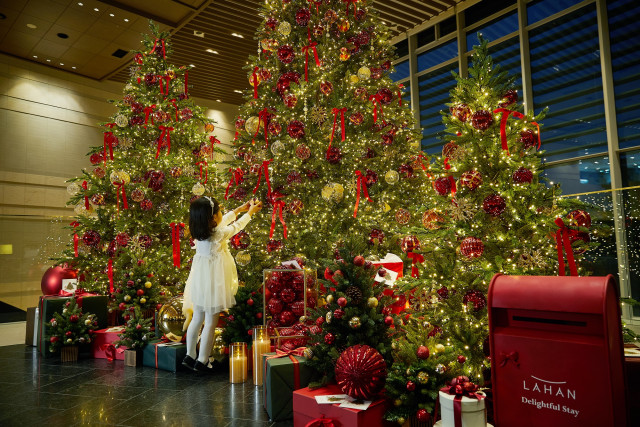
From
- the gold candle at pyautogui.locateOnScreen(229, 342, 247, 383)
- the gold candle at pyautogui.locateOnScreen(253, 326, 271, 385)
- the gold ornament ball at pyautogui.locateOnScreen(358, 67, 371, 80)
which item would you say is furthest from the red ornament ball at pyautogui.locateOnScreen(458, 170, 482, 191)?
the gold ornament ball at pyautogui.locateOnScreen(358, 67, 371, 80)

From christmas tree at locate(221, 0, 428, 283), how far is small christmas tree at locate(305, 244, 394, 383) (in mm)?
1804

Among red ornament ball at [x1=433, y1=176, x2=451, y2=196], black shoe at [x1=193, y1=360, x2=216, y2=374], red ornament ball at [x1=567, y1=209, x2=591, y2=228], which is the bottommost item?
black shoe at [x1=193, y1=360, x2=216, y2=374]

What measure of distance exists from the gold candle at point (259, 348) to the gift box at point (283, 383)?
0.71 meters

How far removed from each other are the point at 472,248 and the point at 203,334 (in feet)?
8.72

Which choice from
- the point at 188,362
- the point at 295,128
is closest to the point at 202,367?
the point at 188,362

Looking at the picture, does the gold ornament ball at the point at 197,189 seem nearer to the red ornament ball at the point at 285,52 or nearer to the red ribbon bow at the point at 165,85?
the red ribbon bow at the point at 165,85

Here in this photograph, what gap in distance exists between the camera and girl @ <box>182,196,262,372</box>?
3.88m

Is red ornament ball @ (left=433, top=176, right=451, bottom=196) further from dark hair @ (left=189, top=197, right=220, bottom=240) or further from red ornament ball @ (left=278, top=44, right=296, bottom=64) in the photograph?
red ornament ball @ (left=278, top=44, right=296, bottom=64)

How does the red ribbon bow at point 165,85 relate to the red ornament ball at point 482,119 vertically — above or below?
above

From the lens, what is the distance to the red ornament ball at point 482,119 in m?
2.64

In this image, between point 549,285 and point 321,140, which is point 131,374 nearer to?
point 321,140

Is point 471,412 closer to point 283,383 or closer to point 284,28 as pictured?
point 283,383

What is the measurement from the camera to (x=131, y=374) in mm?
4078

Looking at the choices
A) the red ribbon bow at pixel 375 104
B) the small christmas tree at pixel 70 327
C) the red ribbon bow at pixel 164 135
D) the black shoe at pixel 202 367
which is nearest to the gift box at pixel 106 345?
the small christmas tree at pixel 70 327
